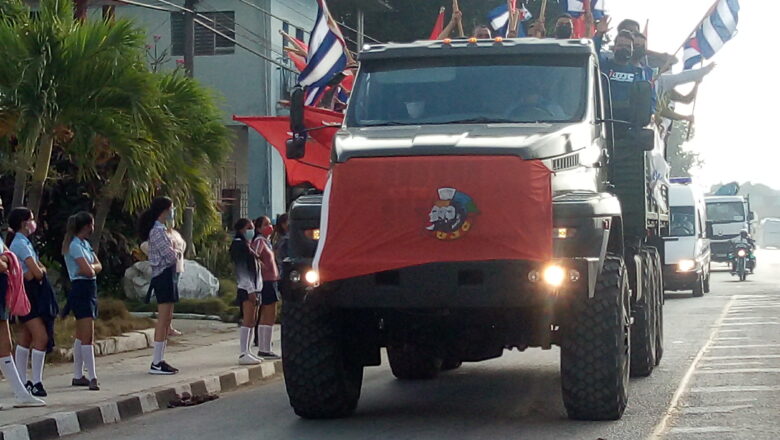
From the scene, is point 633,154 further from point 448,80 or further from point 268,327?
point 268,327

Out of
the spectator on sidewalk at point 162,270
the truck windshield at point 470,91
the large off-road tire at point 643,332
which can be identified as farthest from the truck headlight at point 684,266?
the truck windshield at point 470,91

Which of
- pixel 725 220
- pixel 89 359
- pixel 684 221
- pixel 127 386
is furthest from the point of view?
pixel 725 220

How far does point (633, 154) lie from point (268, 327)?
17.3 feet

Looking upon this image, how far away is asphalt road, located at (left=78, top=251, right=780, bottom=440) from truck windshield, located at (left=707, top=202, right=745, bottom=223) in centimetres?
3465

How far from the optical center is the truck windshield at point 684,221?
1271 inches

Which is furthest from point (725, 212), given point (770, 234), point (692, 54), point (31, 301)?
point (770, 234)

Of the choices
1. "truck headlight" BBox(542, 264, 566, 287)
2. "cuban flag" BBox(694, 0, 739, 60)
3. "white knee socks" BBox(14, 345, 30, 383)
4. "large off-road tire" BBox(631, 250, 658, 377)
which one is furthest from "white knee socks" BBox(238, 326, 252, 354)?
"cuban flag" BBox(694, 0, 739, 60)

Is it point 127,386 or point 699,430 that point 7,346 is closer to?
point 127,386

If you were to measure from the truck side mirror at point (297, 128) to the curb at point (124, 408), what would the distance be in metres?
2.67

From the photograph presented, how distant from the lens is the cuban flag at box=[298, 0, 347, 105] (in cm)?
2069

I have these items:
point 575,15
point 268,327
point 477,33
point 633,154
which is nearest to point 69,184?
point 268,327

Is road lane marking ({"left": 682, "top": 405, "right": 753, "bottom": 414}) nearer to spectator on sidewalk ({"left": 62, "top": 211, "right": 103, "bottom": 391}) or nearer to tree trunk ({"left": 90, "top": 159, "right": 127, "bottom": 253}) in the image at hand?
spectator on sidewalk ({"left": 62, "top": 211, "right": 103, "bottom": 391})

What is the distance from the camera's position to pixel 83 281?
42.8 ft

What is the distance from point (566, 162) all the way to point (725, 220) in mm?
41981
